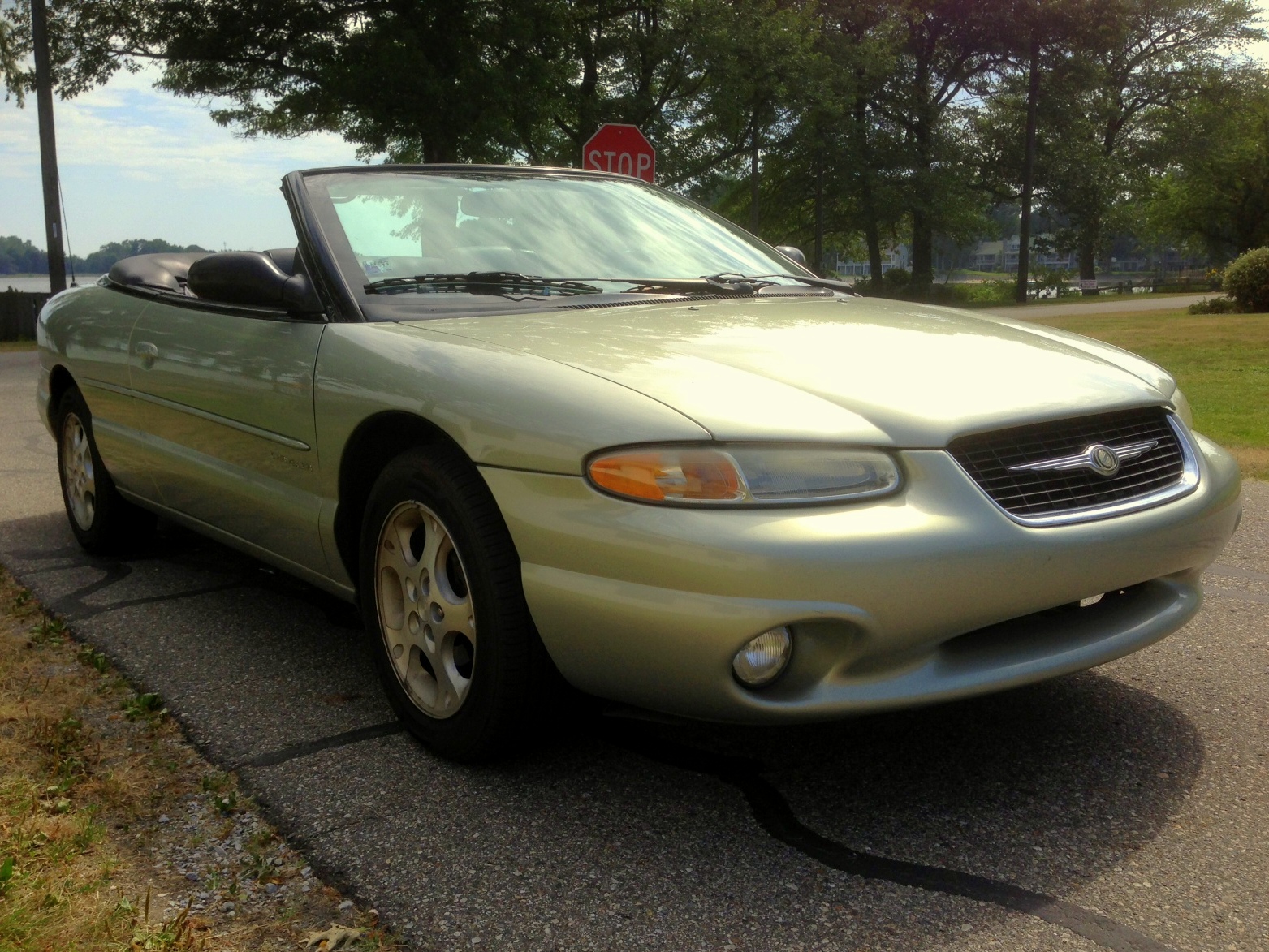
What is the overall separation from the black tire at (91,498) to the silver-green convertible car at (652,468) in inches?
42.9

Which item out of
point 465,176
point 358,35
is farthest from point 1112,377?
point 358,35

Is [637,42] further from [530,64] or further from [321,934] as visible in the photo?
[321,934]

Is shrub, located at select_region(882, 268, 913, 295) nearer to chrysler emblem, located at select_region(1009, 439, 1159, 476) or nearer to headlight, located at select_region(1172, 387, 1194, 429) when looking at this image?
headlight, located at select_region(1172, 387, 1194, 429)

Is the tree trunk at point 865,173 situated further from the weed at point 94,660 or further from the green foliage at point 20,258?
the weed at point 94,660

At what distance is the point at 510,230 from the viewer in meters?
3.67

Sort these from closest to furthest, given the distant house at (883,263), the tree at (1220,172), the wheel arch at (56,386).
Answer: the wheel arch at (56,386), the tree at (1220,172), the distant house at (883,263)

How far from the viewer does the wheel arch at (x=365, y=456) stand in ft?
9.62

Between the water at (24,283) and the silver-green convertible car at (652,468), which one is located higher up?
the water at (24,283)

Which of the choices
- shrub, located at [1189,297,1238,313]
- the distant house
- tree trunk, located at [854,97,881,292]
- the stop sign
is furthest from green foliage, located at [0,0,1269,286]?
shrub, located at [1189,297,1238,313]

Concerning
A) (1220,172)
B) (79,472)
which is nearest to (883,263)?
(1220,172)

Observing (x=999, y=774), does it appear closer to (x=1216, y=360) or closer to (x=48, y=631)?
(x=48, y=631)

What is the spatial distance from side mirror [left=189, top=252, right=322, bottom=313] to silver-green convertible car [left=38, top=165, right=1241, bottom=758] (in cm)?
1

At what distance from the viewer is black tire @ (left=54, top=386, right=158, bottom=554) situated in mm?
4801

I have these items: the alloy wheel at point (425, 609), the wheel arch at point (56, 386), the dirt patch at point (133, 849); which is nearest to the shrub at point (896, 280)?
the wheel arch at point (56, 386)
